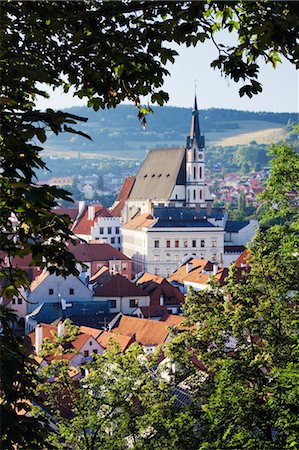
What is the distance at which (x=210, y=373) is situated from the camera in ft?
55.6

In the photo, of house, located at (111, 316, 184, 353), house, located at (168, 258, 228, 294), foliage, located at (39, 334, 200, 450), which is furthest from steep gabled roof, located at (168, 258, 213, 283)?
foliage, located at (39, 334, 200, 450)

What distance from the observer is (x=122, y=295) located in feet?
171

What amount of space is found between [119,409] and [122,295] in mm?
33746

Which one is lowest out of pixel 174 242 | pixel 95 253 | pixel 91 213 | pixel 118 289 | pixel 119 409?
pixel 174 242

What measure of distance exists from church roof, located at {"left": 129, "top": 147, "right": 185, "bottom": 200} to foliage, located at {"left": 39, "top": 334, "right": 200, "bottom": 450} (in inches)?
2912

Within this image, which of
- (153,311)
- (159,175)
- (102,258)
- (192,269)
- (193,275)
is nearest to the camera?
(153,311)

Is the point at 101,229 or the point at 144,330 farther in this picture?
the point at 101,229

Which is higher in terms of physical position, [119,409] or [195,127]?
[195,127]

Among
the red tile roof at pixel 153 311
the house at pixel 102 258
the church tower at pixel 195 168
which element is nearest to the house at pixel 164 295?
the red tile roof at pixel 153 311

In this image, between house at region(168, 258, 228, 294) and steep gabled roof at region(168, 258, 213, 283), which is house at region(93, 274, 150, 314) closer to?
house at region(168, 258, 228, 294)

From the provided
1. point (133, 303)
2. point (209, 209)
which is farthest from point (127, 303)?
point (209, 209)

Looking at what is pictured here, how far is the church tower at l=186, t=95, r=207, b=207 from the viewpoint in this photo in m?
91.9

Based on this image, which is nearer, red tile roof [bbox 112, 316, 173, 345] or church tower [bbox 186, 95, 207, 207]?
red tile roof [bbox 112, 316, 173, 345]

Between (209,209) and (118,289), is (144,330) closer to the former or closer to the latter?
(118,289)
